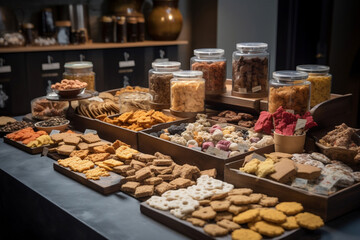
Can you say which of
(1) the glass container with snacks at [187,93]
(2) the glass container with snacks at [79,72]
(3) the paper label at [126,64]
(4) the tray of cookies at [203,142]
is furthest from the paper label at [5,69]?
(4) the tray of cookies at [203,142]

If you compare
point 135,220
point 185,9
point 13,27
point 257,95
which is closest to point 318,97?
point 257,95

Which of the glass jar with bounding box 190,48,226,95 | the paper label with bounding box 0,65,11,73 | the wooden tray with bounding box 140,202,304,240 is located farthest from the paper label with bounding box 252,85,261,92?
the paper label with bounding box 0,65,11,73

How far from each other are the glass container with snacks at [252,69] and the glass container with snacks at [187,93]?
0.80 feet

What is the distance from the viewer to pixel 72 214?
1.54m

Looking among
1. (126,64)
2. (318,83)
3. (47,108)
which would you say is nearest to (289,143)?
(318,83)

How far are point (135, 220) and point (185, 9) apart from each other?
502 centimetres

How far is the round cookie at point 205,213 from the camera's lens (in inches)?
54.8

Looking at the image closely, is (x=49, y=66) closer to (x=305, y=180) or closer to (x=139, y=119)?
(x=139, y=119)

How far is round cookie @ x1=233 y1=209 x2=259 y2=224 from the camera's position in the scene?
4.46 ft

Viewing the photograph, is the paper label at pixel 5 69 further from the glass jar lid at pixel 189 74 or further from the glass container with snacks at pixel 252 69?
the glass container with snacks at pixel 252 69

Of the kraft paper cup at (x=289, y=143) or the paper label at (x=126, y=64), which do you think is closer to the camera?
the kraft paper cup at (x=289, y=143)

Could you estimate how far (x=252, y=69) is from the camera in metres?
2.41

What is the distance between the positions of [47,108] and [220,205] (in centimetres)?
178

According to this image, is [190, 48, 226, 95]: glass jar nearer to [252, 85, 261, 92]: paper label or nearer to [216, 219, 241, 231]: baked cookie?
[252, 85, 261, 92]: paper label
